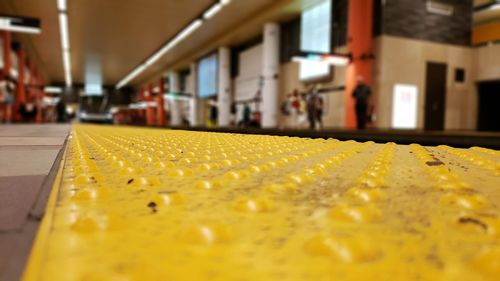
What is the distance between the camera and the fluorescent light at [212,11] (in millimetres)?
14152

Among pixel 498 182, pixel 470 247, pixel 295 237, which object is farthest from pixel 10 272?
pixel 498 182

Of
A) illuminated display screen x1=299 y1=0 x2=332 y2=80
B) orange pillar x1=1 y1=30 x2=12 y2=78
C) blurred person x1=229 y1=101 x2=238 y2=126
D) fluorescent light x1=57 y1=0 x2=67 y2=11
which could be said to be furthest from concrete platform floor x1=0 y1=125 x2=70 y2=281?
blurred person x1=229 y1=101 x2=238 y2=126

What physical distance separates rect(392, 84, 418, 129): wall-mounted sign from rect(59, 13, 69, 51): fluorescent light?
1400 centimetres

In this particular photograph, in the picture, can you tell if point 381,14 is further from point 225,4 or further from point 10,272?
point 10,272

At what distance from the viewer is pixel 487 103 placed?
1457cm

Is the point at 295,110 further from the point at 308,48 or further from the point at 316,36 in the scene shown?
the point at 316,36

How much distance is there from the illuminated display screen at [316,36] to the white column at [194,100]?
12.2 meters

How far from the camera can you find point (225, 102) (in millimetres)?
21281

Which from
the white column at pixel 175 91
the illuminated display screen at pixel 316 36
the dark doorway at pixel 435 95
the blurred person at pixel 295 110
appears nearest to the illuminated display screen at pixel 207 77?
the white column at pixel 175 91

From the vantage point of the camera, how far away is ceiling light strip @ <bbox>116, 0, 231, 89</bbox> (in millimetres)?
14423

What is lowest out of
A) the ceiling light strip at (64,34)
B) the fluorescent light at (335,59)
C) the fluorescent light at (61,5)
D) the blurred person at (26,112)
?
the blurred person at (26,112)

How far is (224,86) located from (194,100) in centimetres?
569

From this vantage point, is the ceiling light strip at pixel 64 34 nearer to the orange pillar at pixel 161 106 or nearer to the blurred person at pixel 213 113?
the orange pillar at pixel 161 106

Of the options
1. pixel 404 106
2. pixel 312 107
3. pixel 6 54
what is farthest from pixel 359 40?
pixel 6 54
